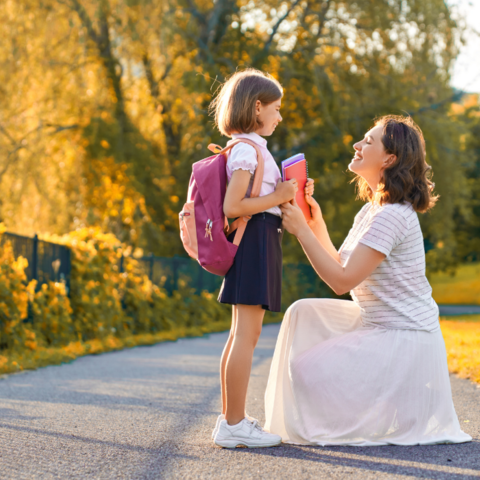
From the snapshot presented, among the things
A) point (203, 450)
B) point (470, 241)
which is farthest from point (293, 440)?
point (470, 241)

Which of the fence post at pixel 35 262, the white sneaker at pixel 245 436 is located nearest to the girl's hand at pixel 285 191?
the white sneaker at pixel 245 436

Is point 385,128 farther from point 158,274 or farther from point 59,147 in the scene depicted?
point 59,147

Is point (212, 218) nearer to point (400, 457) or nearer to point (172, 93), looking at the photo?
point (400, 457)

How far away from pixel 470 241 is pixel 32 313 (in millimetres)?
37012

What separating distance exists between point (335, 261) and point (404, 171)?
1.81 ft

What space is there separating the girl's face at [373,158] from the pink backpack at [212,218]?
1.92ft

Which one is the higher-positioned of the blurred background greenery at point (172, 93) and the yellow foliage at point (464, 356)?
the blurred background greenery at point (172, 93)

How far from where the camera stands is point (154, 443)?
3166 millimetres

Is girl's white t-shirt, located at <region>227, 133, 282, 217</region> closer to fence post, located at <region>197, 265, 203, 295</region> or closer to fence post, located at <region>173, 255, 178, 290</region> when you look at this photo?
fence post, located at <region>173, 255, 178, 290</region>

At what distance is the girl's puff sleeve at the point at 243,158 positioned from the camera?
304 centimetres

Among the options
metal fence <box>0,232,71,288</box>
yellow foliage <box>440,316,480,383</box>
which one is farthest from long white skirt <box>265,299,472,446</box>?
metal fence <box>0,232,71,288</box>

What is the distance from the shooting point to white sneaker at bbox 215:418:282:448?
3.05m

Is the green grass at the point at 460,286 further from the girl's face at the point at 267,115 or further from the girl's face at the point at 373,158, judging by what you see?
the girl's face at the point at 267,115

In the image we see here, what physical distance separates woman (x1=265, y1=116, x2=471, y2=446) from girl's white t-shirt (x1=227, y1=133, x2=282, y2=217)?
119mm
